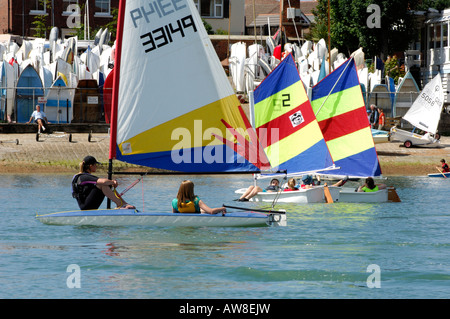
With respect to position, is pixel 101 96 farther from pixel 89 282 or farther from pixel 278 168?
pixel 89 282

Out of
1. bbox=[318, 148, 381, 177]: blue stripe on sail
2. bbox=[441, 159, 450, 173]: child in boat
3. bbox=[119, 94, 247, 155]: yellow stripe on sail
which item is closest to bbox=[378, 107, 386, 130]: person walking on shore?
bbox=[441, 159, 450, 173]: child in boat

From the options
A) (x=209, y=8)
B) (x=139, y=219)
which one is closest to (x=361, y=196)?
(x=139, y=219)

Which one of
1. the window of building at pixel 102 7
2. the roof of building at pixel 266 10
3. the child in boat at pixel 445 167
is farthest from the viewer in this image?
the roof of building at pixel 266 10

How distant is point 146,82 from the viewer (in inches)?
720

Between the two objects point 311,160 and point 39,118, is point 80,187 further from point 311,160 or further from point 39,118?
point 39,118

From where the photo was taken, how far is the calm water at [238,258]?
14.3m

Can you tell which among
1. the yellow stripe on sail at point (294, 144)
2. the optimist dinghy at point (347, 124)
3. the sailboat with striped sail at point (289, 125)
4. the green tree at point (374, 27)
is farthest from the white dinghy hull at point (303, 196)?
the green tree at point (374, 27)

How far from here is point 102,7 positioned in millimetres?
72500

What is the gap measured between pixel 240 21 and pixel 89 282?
68.5 m

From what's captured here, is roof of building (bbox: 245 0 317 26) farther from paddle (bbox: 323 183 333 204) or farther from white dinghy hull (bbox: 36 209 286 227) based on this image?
white dinghy hull (bbox: 36 209 286 227)

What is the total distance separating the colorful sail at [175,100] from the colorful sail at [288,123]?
7331 mm

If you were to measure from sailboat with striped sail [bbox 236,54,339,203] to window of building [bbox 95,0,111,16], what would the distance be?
1914 inches

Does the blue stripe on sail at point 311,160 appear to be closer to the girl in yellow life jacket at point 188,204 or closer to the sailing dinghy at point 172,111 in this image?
the sailing dinghy at point 172,111

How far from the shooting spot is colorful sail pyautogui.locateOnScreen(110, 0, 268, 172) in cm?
1795
